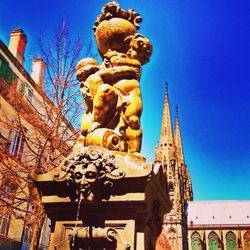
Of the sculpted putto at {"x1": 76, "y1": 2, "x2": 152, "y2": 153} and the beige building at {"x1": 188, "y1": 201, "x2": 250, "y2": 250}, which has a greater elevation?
the beige building at {"x1": 188, "y1": 201, "x2": 250, "y2": 250}

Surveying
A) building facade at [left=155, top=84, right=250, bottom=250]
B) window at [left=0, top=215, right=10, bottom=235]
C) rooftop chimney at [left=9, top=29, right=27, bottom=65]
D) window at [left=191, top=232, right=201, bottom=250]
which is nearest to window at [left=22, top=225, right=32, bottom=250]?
window at [left=0, top=215, right=10, bottom=235]

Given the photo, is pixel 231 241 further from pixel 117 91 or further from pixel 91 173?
pixel 91 173

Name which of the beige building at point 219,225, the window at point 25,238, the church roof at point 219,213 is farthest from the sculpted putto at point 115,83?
the church roof at point 219,213

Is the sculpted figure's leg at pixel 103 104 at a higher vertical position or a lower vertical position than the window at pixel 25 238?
lower

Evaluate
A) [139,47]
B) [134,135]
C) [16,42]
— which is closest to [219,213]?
[16,42]

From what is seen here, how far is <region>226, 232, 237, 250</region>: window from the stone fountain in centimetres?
8636

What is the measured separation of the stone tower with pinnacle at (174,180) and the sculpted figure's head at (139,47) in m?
67.1

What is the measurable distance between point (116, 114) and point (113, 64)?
80cm

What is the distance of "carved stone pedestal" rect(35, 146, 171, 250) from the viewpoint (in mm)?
3582

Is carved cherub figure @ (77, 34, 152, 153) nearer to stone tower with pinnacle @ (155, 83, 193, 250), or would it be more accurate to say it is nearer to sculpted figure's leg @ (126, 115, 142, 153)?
sculpted figure's leg @ (126, 115, 142, 153)

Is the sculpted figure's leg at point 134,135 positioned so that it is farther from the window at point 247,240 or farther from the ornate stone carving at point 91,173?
the window at point 247,240

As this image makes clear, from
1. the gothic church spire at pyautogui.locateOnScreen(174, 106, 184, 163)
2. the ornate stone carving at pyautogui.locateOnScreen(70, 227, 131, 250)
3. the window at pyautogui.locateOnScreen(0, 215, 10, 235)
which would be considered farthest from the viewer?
the gothic church spire at pyautogui.locateOnScreen(174, 106, 184, 163)

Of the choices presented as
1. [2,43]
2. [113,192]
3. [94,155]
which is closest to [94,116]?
[94,155]

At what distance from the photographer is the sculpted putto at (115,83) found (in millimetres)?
4383
